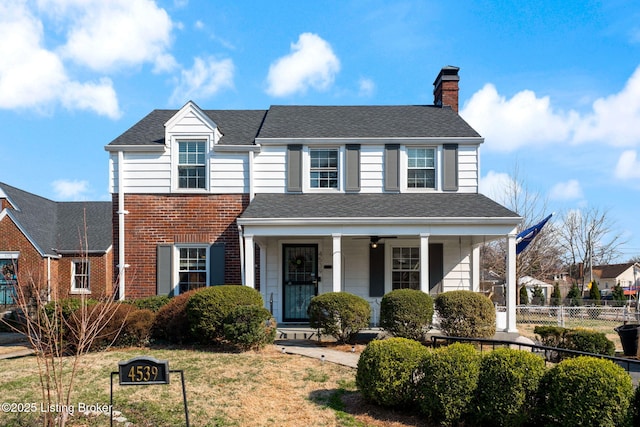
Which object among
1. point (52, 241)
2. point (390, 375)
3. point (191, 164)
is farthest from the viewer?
point (52, 241)

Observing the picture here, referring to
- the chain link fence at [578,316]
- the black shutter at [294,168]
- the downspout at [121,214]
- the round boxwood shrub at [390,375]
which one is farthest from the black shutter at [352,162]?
the chain link fence at [578,316]

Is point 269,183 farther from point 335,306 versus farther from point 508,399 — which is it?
point 508,399

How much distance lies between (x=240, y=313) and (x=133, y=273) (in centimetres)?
557

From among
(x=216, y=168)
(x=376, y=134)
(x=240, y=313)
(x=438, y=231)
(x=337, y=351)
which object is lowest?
(x=337, y=351)

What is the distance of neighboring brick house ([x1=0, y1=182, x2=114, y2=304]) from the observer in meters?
21.9

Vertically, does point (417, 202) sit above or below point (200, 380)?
above

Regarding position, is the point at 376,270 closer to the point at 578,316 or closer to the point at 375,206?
the point at 375,206

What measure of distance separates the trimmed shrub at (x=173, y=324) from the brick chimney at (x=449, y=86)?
458 inches

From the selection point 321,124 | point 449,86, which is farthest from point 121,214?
point 449,86

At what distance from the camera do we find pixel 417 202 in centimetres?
1407

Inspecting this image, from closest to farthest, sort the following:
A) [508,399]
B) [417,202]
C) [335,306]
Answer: [508,399] < [335,306] < [417,202]

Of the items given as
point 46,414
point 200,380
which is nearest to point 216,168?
point 200,380

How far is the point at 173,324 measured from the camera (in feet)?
36.4

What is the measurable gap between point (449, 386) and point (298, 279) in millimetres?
8484
